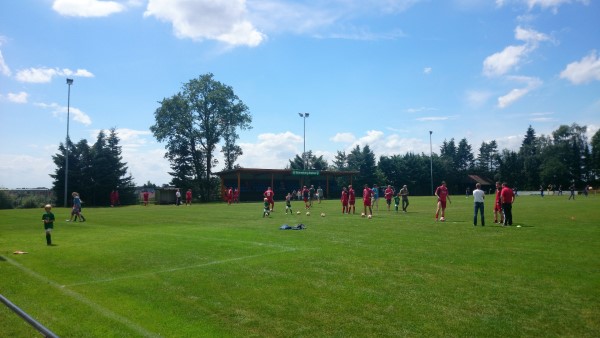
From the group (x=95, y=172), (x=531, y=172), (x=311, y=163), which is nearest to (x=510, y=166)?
(x=531, y=172)

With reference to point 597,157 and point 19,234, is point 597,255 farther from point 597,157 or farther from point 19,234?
point 597,157

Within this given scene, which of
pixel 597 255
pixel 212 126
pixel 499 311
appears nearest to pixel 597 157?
pixel 212 126

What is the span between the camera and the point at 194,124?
222 feet

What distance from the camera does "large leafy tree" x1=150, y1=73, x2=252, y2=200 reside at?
66.2 meters

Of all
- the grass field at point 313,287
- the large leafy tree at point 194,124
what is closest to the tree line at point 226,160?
the large leafy tree at point 194,124

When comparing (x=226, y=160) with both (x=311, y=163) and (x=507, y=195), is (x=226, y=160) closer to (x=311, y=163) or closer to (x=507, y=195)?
(x=311, y=163)

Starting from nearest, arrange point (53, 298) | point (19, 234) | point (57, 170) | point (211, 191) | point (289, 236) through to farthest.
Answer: point (53, 298) → point (289, 236) → point (19, 234) → point (57, 170) → point (211, 191)

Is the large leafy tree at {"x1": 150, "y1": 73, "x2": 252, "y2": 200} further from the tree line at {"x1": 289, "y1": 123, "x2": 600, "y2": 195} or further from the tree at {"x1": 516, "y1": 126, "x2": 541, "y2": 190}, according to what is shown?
the tree at {"x1": 516, "y1": 126, "x2": 541, "y2": 190}

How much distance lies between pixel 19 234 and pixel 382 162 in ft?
253

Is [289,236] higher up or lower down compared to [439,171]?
lower down

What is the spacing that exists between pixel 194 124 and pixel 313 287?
62916mm

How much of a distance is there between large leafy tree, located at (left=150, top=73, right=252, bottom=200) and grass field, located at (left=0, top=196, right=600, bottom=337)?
2106 inches

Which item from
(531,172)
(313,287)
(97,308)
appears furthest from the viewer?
(531,172)

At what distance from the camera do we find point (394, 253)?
11.1 m
